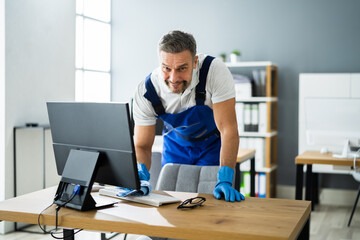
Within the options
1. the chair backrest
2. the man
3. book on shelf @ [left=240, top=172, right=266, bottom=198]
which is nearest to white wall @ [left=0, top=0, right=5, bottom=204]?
the man

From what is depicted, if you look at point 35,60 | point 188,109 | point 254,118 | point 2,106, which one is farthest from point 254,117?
point 188,109

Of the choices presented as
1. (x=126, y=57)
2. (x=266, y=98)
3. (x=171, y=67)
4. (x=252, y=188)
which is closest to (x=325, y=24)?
(x=266, y=98)

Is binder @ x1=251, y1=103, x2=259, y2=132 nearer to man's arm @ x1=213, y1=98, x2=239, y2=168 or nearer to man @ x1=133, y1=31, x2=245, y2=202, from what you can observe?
man @ x1=133, y1=31, x2=245, y2=202

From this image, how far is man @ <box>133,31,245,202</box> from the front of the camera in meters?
1.91

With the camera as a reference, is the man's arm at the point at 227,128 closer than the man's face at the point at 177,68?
No

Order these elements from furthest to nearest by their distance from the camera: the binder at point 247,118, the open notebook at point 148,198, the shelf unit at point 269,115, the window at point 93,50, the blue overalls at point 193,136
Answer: the window at point 93,50, the binder at point 247,118, the shelf unit at point 269,115, the blue overalls at point 193,136, the open notebook at point 148,198

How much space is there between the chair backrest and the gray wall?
10.2 feet

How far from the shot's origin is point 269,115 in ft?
15.8

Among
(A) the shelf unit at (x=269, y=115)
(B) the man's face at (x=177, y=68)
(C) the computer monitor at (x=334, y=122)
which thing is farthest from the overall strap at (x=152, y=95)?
(A) the shelf unit at (x=269, y=115)

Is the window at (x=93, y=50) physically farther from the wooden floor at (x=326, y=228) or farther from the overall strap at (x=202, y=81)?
the overall strap at (x=202, y=81)

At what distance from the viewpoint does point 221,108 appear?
2199 millimetres

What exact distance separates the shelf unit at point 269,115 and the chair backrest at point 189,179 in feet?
9.03

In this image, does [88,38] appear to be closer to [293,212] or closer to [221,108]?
[221,108]

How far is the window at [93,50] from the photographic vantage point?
17.3 feet
